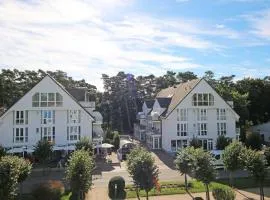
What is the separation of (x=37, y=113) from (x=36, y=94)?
254 centimetres

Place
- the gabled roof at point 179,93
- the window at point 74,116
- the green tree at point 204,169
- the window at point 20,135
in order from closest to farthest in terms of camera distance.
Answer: the green tree at point 204,169 < the window at point 20,135 < the window at point 74,116 < the gabled roof at point 179,93

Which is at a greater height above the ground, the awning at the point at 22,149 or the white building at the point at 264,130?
the white building at the point at 264,130

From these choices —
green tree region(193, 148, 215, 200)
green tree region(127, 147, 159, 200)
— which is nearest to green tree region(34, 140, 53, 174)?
green tree region(127, 147, 159, 200)

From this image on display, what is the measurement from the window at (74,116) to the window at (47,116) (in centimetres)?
215

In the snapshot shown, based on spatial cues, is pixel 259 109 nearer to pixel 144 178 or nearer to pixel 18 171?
pixel 144 178

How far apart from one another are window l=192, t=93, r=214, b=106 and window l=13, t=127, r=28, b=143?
→ 24.5 metres

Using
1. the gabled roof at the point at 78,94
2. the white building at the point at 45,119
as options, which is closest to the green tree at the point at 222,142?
the white building at the point at 45,119

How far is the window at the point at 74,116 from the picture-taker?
163 ft

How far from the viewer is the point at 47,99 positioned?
4844cm

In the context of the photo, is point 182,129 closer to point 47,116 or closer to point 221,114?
point 221,114

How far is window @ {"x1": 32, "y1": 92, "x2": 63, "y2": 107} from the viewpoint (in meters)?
48.0

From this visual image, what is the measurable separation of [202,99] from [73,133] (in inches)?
784

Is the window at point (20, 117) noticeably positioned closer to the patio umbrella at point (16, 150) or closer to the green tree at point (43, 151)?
the patio umbrella at point (16, 150)

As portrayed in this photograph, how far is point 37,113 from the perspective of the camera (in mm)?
48281
